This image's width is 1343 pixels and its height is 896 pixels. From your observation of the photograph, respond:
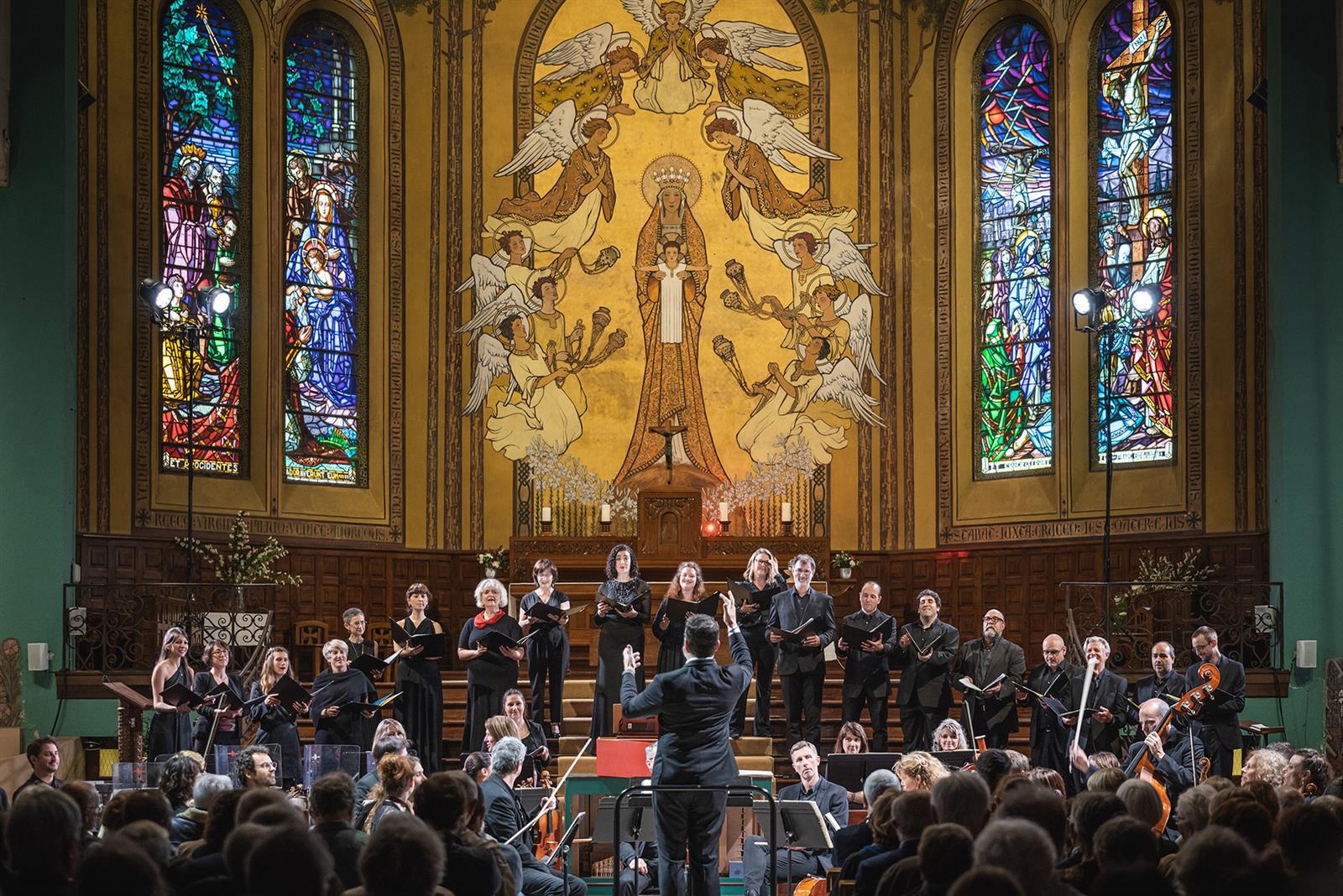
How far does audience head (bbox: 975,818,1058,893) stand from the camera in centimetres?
452

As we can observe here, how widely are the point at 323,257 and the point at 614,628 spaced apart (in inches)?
274

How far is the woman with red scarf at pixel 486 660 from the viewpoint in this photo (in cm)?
1260

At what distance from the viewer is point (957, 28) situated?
18484 millimetres

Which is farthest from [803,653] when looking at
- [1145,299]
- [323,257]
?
[323,257]

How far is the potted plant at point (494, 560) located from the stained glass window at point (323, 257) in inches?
66.1

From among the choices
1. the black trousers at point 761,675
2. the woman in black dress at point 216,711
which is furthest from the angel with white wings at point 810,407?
the woman in black dress at point 216,711

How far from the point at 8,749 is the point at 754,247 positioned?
→ 932cm

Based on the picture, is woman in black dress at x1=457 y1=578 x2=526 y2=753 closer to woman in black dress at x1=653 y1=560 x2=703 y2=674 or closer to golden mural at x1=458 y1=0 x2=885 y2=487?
woman in black dress at x1=653 y1=560 x2=703 y2=674

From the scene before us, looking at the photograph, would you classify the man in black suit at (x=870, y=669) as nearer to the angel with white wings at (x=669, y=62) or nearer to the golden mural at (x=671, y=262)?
the golden mural at (x=671, y=262)

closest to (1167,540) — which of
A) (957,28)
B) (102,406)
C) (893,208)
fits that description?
(893,208)

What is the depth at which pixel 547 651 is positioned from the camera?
1298 centimetres

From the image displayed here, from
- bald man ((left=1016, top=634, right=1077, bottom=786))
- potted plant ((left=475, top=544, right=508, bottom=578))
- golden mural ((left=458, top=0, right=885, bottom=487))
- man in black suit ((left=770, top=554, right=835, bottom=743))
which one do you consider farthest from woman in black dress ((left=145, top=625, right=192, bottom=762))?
golden mural ((left=458, top=0, right=885, bottom=487))

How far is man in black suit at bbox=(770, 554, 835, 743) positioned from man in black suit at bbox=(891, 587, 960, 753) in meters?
0.62

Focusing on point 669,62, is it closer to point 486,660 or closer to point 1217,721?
point 486,660
